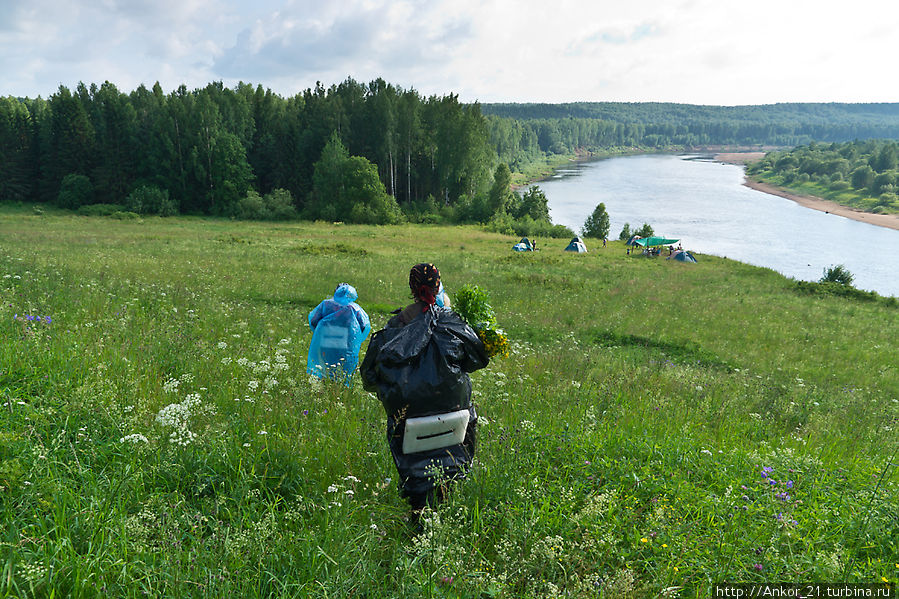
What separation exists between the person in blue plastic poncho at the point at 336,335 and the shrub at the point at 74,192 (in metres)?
69.9

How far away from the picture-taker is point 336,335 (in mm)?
6344

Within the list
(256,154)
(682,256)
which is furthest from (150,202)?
(682,256)

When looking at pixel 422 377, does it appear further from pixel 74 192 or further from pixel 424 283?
pixel 74 192

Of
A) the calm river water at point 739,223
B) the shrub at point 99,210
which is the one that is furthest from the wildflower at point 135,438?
the shrub at point 99,210

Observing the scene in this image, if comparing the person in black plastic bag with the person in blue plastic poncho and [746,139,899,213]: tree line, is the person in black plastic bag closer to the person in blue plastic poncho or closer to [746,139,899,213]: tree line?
the person in blue plastic poncho

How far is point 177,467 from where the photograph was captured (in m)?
3.30

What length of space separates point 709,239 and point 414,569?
64.8 m

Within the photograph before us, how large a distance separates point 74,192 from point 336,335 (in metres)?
71.8

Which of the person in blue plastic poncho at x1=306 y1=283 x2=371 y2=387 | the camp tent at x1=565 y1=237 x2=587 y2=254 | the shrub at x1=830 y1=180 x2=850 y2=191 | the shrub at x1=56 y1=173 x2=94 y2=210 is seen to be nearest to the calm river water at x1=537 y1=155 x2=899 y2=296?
the camp tent at x1=565 y1=237 x2=587 y2=254

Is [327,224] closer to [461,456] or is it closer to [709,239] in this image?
[709,239]

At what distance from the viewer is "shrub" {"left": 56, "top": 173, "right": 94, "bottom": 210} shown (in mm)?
58781

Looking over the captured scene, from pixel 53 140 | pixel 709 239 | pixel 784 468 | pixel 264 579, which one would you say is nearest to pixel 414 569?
pixel 264 579

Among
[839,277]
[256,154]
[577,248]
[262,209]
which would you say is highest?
[256,154]

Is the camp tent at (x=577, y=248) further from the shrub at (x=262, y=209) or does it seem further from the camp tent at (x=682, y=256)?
the shrub at (x=262, y=209)
